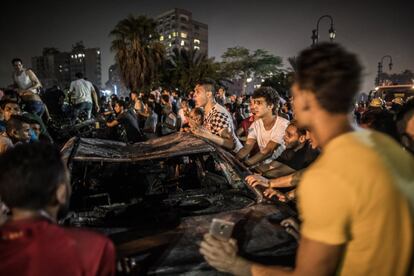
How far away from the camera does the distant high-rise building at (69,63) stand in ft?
424

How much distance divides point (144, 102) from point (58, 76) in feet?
448

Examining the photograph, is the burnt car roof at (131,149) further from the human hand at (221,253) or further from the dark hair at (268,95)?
the human hand at (221,253)

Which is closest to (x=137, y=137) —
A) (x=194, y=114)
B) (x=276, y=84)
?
(x=194, y=114)

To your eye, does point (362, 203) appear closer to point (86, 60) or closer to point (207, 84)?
Result: point (207, 84)

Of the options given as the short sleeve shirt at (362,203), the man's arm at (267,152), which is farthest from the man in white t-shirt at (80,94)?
the short sleeve shirt at (362,203)

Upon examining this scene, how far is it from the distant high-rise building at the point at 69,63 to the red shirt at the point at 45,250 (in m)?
136

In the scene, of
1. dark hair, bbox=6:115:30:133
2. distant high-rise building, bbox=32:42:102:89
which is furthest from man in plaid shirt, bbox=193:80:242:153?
distant high-rise building, bbox=32:42:102:89

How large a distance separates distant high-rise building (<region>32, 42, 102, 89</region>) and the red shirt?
136 metres

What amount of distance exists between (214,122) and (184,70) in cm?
3872

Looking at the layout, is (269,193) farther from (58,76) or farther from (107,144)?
(58,76)

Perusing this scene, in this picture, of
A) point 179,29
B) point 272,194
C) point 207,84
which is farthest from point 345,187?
point 179,29

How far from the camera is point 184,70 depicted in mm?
42406

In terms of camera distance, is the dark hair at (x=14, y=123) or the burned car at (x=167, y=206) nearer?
the burned car at (x=167, y=206)

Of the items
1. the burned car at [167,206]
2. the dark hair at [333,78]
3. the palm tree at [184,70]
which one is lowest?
the burned car at [167,206]
